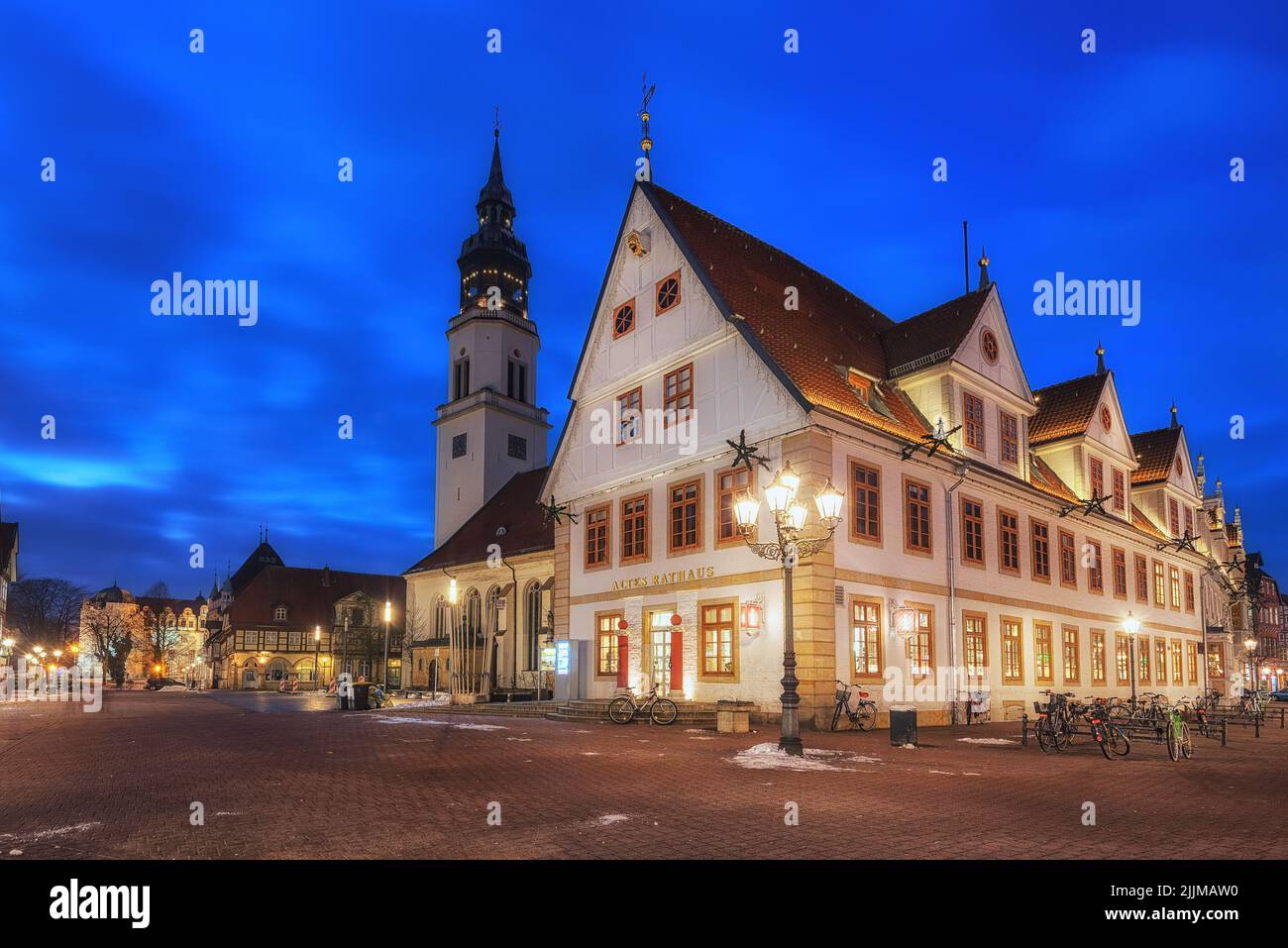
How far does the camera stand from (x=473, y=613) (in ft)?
162

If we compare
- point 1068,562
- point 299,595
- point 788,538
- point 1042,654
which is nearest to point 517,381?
point 1068,562

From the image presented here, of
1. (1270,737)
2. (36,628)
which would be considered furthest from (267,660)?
(1270,737)

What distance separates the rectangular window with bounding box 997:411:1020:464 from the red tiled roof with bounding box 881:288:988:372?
372 cm

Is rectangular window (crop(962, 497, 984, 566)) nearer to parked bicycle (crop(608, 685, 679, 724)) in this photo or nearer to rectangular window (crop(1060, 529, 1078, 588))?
rectangular window (crop(1060, 529, 1078, 588))

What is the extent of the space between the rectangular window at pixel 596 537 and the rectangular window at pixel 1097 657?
63.7 ft

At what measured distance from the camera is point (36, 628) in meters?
95.3

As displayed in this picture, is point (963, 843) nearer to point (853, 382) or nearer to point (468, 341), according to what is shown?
point (853, 382)

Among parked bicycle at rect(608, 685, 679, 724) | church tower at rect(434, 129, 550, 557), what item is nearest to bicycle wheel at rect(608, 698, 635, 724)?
parked bicycle at rect(608, 685, 679, 724)

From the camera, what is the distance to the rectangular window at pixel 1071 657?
3438 centimetres

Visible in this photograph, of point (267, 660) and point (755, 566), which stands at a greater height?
point (755, 566)

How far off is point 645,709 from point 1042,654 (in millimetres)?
15368

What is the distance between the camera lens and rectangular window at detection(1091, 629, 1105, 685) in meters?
36.4
